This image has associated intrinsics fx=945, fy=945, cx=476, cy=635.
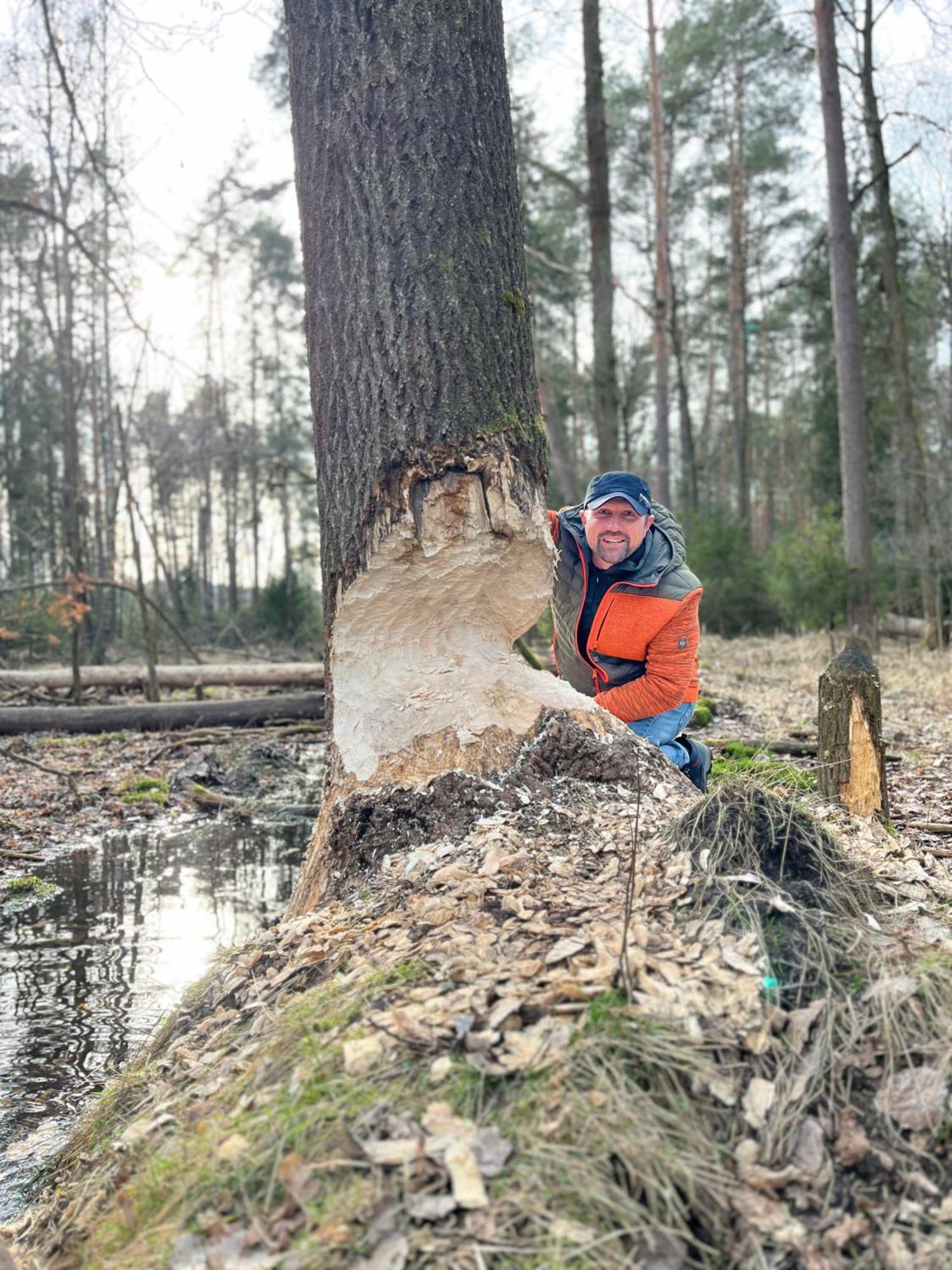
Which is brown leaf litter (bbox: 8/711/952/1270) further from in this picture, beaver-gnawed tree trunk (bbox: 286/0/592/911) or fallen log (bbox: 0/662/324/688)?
fallen log (bbox: 0/662/324/688)

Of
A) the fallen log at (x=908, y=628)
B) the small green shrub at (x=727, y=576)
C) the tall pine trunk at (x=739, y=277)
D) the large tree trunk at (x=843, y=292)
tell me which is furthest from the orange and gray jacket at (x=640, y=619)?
the tall pine trunk at (x=739, y=277)

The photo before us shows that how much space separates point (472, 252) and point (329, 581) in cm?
120

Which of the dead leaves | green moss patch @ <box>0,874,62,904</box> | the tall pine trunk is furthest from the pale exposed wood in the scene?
the tall pine trunk

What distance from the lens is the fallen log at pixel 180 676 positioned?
1082cm

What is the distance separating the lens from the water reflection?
10.2ft

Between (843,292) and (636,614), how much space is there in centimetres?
999

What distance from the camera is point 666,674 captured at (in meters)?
4.40

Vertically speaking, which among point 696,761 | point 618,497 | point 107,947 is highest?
point 618,497

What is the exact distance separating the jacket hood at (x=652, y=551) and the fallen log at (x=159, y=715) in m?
5.67

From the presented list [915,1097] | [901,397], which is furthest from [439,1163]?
[901,397]

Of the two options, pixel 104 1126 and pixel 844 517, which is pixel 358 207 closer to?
pixel 104 1126

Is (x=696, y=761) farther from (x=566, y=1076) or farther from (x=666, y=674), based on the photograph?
(x=566, y=1076)

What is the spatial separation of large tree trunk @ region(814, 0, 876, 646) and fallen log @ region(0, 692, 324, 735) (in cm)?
750

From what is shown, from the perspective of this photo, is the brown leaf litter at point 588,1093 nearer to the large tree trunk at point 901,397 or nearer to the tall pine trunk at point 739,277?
the large tree trunk at point 901,397
